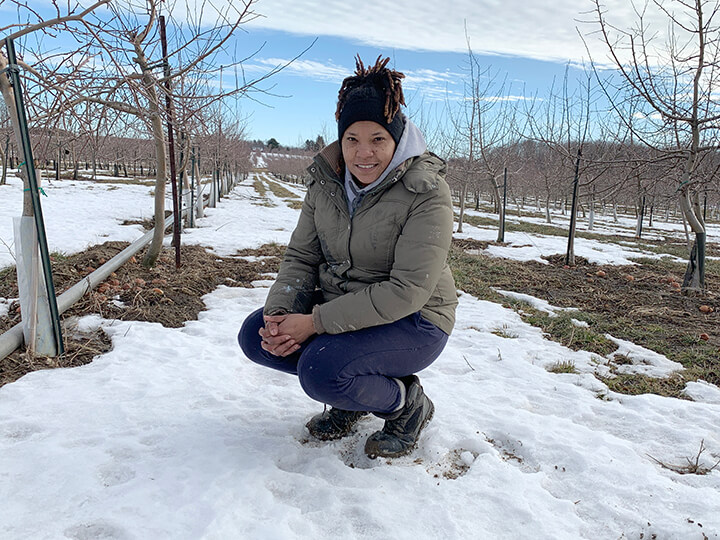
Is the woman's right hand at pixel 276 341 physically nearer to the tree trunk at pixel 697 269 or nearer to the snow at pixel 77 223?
the snow at pixel 77 223

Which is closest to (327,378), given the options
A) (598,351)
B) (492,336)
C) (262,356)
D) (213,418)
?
(262,356)

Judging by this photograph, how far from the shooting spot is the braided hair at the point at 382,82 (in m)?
1.92

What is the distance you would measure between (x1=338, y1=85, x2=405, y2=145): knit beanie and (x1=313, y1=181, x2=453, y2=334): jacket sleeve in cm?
32

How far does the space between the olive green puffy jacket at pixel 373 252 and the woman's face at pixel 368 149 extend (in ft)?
0.27

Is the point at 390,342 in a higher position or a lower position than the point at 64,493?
higher

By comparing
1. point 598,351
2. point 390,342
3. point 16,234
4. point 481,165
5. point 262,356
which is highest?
point 481,165

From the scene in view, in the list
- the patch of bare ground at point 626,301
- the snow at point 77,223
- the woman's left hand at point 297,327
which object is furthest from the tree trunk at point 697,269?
the snow at point 77,223

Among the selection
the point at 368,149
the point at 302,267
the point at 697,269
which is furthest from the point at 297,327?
the point at 697,269

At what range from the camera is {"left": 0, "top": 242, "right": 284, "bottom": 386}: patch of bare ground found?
3053 millimetres

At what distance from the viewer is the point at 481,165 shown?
16.2m

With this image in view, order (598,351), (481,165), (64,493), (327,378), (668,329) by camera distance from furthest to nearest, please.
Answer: (481,165) < (668,329) < (598,351) < (327,378) < (64,493)

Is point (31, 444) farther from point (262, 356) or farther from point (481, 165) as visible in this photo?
point (481, 165)

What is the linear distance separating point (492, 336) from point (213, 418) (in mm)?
2603

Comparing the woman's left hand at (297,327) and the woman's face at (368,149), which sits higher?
the woman's face at (368,149)
